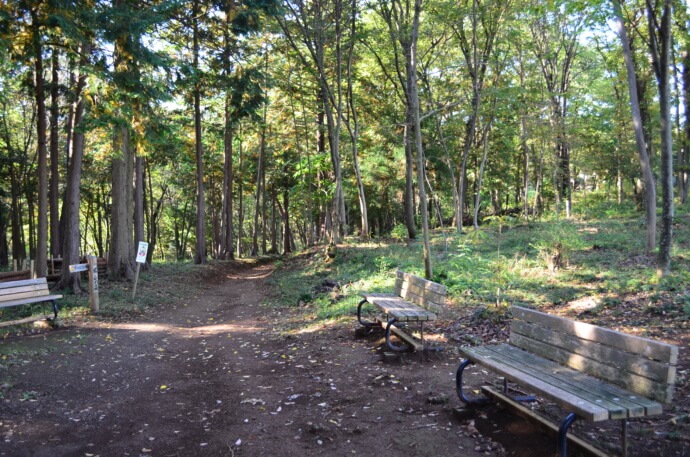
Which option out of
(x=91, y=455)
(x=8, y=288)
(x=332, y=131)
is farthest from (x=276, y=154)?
(x=91, y=455)

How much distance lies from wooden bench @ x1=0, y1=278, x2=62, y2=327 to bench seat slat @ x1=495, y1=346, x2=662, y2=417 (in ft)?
27.9

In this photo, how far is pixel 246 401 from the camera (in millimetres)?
4977

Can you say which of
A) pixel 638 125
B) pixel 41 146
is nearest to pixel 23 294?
pixel 41 146

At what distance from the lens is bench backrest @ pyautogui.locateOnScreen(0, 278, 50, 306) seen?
7945 mm

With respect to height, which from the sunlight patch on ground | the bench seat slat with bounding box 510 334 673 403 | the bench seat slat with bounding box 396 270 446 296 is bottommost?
the sunlight patch on ground

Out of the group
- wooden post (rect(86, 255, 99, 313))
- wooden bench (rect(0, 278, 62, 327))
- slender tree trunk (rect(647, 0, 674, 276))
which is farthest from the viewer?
wooden post (rect(86, 255, 99, 313))

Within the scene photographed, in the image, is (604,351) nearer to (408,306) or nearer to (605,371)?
(605,371)

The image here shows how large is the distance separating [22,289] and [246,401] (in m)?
5.92

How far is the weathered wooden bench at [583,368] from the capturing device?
2863 millimetres

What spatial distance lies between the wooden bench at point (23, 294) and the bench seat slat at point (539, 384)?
7909mm

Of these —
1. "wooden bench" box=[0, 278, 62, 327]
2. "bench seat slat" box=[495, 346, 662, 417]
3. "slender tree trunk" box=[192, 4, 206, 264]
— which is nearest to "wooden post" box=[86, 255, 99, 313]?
"wooden bench" box=[0, 278, 62, 327]

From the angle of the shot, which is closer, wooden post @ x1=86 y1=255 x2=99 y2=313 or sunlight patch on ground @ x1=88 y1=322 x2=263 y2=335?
sunlight patch on ground @ x1=88 y1=322 x2=263 y2=335

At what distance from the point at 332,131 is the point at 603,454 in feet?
51.4

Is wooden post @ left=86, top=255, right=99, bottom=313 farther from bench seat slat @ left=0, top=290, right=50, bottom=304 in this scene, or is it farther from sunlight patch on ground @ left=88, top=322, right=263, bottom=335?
bench seat slat @ left=0, top=290, right=50, bottom=304
